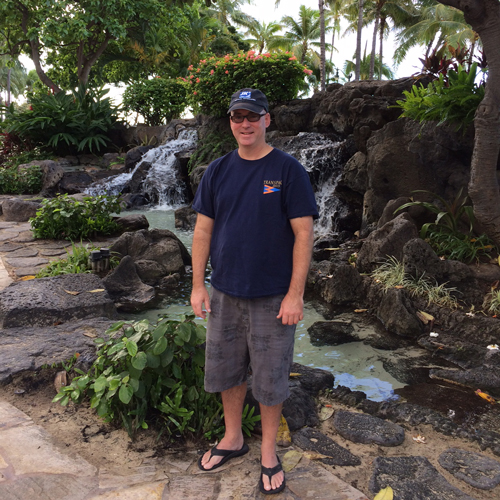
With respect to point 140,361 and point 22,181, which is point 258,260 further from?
point 22,181

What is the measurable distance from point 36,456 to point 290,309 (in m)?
1.44

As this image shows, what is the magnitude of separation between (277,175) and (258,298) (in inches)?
22.3

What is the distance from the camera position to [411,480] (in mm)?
2297

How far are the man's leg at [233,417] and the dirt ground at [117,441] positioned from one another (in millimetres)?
181

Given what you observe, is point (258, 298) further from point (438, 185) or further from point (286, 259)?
point (438, 185)

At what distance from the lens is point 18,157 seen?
15828mm

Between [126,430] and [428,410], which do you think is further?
[428,410]

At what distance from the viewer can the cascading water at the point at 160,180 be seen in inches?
540

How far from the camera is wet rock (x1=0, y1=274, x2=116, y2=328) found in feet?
13.2

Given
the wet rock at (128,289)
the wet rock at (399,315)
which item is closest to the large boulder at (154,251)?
the wet rock at (128,289)

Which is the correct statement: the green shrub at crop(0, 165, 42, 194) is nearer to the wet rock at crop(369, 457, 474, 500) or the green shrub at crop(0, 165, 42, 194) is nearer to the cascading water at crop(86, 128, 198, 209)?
the cascading water at crop(86, 128, 198, 209)

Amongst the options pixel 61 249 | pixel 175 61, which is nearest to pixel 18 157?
pixel 61 249

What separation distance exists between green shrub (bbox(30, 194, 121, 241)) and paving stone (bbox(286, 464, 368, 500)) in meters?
5.63

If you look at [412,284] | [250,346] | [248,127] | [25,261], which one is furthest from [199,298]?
[25,261]
